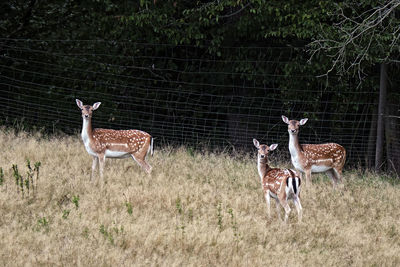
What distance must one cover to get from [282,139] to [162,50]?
3405mm

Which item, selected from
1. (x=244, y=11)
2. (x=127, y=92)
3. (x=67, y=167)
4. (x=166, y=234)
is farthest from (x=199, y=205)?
(x=127, y=92)

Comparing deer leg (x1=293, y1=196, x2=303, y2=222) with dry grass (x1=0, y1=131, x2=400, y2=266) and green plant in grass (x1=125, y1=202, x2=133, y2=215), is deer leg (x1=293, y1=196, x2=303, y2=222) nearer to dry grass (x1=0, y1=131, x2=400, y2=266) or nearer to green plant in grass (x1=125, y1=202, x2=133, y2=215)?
dry grass (x1=0, y1=131, x2=400, y2=266)

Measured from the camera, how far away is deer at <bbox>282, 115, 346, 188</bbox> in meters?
11.0

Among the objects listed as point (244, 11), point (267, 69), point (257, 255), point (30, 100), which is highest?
point (244, 11)

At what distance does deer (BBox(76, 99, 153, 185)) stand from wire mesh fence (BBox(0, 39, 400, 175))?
12.1ft

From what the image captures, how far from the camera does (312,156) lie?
36.4 ft

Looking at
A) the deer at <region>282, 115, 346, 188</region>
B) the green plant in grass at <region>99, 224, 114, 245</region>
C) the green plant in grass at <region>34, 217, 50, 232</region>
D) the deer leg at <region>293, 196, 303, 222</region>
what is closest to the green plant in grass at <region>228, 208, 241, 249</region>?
the deer leg at <region>293, 196, 303, 222</region>

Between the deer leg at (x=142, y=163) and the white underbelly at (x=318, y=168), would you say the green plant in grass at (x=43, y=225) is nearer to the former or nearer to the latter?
the deer leg at (x=142, y=163)

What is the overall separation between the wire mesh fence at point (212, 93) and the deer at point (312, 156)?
105 inches

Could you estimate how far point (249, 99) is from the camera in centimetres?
1546

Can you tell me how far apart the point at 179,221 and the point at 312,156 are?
3534 millimetres

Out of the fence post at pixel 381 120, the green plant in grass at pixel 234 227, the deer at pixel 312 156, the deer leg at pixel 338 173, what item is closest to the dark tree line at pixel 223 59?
the fence post at pixel 381 120

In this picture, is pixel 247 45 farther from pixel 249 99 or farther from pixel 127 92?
pixel 127 92

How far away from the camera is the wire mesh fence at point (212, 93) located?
47.2 feet
